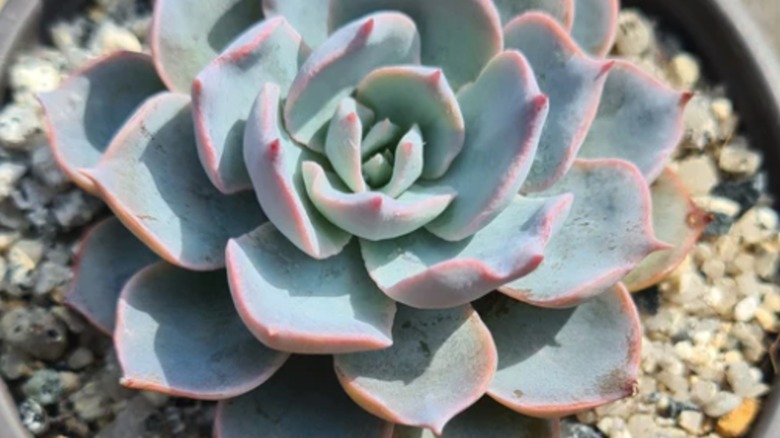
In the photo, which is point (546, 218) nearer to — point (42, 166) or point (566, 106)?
point (566, 106)

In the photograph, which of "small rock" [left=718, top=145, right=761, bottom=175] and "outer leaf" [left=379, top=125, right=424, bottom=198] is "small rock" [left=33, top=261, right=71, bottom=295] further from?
"small rock" [left=718, top=145, right=761, bottom=175]

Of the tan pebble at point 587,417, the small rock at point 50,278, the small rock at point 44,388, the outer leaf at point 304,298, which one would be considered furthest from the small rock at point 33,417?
the tan pebble at point 587,417

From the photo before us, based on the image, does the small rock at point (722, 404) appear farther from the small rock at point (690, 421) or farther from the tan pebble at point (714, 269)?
the tan pebble at point (714, 269)

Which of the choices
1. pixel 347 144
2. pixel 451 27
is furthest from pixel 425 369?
pixel 451 27

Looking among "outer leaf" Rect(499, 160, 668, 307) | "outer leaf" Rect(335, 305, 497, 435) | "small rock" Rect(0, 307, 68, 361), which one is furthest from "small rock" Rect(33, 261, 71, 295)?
"outer leaf" Rect(499, 160, 668, 307)

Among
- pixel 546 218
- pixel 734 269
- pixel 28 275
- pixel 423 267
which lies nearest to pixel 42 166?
pixel 28 275

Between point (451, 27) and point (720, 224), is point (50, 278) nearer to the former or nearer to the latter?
point (451, 27)
